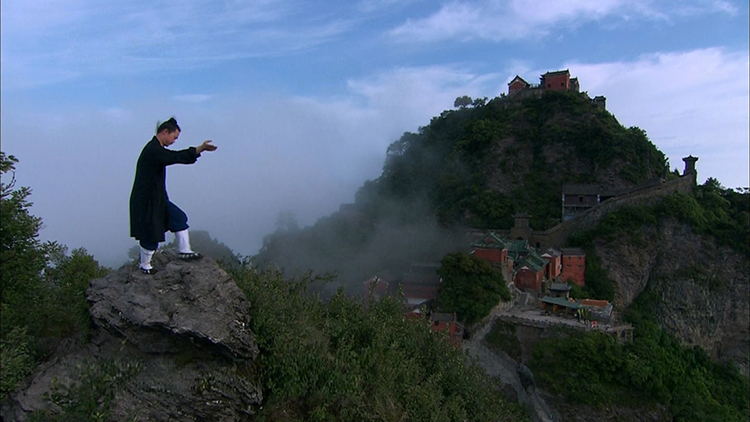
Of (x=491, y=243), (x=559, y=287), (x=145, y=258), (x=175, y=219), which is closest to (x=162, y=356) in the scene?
(x=145, y=258)

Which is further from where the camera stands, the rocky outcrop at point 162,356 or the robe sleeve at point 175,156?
the robe sleeve at point 175,156

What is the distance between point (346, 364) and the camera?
593 cm

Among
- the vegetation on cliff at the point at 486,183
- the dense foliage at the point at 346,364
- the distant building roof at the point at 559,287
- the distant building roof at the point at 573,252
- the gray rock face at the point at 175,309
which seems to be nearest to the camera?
the gray rock face at the point at 175,309

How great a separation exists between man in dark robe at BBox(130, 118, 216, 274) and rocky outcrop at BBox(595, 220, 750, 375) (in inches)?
1289

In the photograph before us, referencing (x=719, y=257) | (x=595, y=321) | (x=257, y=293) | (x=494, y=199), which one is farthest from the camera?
(x=494, y=199)

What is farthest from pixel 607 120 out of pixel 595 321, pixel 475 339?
pixel 475 339

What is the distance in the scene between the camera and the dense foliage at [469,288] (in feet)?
82.9

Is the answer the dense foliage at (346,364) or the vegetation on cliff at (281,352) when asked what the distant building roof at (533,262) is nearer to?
the dense foliage at (346,364)

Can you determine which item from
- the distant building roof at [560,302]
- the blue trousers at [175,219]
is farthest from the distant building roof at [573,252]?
the blue trousers at [175,219]

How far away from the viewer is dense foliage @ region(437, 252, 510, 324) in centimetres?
2528

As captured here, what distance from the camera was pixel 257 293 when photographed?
5797 mm

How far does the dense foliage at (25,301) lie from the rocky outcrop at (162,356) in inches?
9.4

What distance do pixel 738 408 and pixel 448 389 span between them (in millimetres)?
30017

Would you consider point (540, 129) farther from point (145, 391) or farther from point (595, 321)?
point (145, 391)
